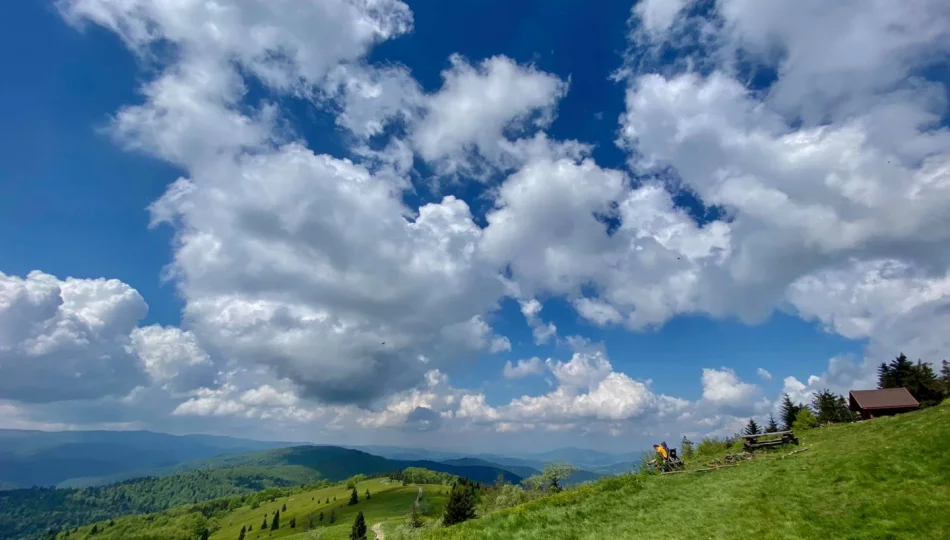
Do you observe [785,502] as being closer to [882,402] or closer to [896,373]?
[882,402]

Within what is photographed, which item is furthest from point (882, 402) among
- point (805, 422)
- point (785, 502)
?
point (785, 502)

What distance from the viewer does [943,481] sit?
2319 cm

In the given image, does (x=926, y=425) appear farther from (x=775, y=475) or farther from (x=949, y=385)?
(x=949, y=385)

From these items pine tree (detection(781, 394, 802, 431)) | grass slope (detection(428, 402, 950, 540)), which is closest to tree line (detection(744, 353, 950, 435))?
pine tree (detection(781, 394, 802, 431))

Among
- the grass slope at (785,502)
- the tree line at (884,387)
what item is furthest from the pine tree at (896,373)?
the grass slope at (785,502)

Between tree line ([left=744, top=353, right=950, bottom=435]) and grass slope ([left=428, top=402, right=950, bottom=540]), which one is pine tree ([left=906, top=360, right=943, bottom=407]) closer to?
tree line ([left=744, top=353, right=950, bottom=435])

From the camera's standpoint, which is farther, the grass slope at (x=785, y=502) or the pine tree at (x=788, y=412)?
the pine tree at (x=788, y=412)

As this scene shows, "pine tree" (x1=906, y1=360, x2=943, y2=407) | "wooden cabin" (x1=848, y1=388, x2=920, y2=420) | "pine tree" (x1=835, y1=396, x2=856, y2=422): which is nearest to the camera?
"wooden cabin" (x1=848, y1=388, x2=920, y2=420)

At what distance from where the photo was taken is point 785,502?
25828 mm

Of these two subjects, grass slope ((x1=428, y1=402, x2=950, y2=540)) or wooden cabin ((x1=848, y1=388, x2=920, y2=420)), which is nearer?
grass slope ((x1=428, y1=402, x2=950, y2=540))

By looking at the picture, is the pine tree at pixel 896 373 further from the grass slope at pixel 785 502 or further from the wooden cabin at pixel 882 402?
the grass slope at pixel 785 502

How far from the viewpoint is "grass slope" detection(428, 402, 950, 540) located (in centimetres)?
2166

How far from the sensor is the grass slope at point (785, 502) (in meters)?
21.7

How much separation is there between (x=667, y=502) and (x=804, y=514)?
839cm
